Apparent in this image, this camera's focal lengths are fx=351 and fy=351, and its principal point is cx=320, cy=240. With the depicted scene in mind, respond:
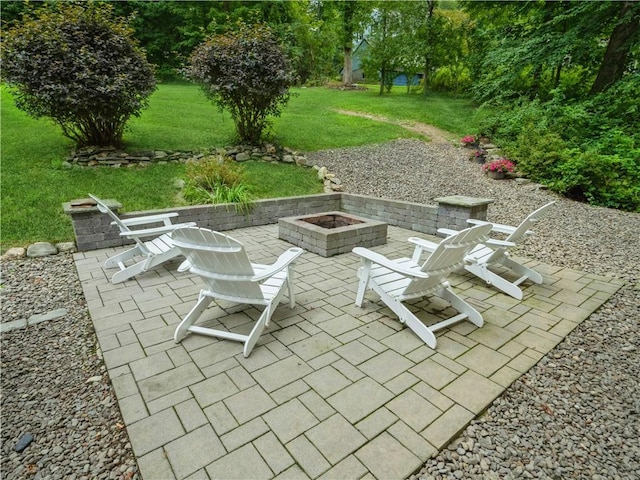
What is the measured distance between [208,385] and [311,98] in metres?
16.2

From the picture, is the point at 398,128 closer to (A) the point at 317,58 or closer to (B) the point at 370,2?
(B) the point at 370,2

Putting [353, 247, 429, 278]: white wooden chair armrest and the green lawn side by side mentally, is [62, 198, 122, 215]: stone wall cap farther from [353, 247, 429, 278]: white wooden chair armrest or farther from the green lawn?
[353, 247, 429, 278]: white wooden chair armrest

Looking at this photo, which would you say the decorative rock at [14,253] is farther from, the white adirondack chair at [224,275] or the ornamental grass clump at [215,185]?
the white adirondack chair at [224,275]

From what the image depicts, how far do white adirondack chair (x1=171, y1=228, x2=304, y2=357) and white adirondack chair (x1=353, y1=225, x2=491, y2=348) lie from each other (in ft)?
2.57

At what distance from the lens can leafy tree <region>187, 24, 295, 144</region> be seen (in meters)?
7.12

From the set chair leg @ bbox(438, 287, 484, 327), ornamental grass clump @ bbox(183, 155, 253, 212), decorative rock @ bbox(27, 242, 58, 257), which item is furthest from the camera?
ornamental grass clump @ bbox(183, 155, 253, 212)

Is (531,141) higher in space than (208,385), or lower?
higher

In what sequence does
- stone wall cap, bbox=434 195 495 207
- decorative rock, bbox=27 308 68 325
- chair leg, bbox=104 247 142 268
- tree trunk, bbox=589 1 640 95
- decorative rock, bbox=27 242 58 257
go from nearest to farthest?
decorative rock, bbox=27 308 68 325 < chair leg, bbox=104 247 142 268 < decorative rock, bbox=27 242 58 257 < stone wall cap, bbox=434 195 495 207 < tree trunk, bbox=589 1 640 95

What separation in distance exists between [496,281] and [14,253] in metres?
5.51

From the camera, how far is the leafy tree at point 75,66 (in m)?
5.63

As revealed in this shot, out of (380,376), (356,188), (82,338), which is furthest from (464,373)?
(356,188)

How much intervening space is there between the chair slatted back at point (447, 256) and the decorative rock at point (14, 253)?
4.57 meters

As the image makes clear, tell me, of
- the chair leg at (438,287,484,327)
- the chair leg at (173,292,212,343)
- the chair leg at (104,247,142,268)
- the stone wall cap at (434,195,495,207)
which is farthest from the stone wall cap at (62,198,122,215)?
the stone wall cap at (434,195,495,207)

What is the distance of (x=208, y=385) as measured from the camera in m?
2.17
